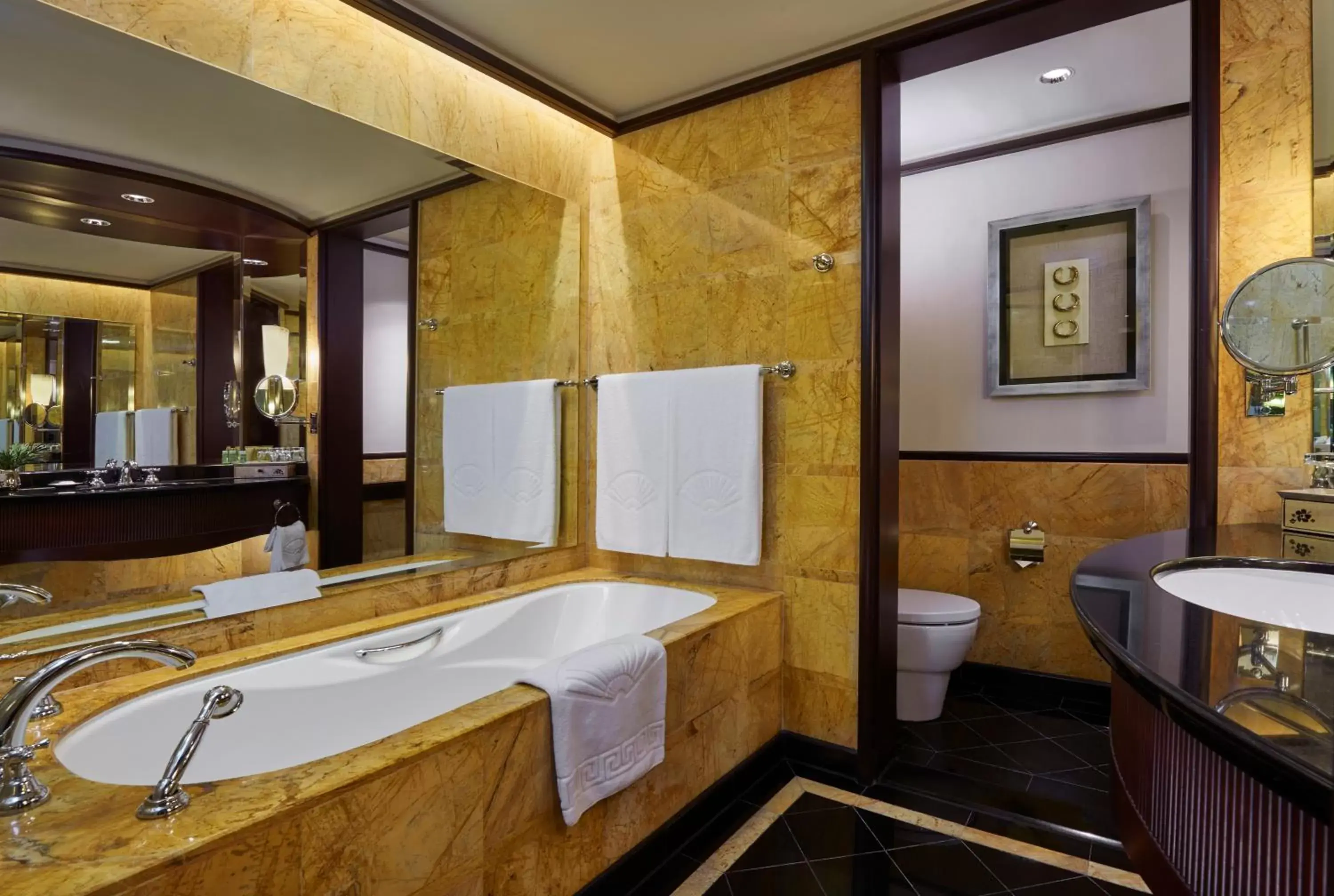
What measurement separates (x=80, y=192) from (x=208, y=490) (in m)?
Result: 0.75

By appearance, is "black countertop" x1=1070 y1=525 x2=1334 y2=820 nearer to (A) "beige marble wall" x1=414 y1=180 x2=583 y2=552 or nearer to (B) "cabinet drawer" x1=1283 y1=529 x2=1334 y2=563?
(B) "cabinet drawer" x1=1283 y1=529 x2=1334 y2=563

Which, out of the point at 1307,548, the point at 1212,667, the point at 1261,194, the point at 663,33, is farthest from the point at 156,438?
the point at 1261,194

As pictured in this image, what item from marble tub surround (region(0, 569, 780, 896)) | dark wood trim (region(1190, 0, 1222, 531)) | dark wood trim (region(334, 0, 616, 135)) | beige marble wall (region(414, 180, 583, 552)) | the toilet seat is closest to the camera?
marble tub surround (region(0, 569, 780, 896))

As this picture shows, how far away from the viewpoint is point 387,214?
7.63 feet

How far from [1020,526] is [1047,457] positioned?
0.31m

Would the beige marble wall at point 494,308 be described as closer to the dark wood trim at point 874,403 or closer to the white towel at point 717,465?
the white towel at point 717,465

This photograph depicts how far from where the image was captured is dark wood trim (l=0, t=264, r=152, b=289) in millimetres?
1547

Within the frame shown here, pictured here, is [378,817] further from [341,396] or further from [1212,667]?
[341,396]

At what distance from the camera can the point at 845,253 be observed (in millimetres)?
2359

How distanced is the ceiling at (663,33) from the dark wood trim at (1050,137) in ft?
1.99

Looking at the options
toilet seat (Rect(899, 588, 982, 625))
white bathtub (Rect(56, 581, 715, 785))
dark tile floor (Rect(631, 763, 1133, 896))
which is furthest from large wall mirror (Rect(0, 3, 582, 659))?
toilet seat (Rect(899, 588, 982, 625))

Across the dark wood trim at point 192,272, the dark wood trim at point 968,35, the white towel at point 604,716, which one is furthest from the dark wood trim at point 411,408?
the dark wood trim at point 968,35

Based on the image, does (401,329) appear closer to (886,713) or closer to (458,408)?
(458,408)

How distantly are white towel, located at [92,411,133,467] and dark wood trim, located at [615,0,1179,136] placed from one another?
7.04 feet
